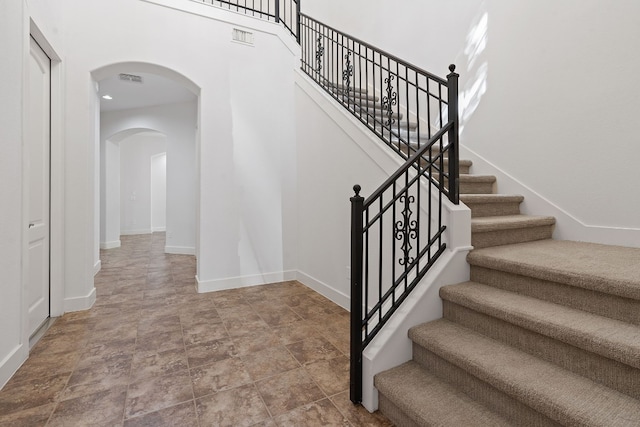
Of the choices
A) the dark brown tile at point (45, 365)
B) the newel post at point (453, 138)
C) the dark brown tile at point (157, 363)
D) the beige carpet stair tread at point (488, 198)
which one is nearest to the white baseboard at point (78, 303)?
the dark brown tile at point (45, 365)

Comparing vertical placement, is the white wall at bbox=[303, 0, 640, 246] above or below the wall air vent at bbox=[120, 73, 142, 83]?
below

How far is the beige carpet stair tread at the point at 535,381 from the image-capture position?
107 cm

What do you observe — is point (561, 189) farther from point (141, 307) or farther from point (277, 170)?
point (141, 307)

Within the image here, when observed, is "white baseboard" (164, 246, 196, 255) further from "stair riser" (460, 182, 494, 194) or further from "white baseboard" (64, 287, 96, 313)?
"stair riser" (460, 182, 494, 194)

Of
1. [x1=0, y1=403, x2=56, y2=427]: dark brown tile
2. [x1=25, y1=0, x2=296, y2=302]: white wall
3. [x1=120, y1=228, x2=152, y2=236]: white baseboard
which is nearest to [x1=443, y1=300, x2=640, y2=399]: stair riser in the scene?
[x1=0, y1=403, x2=56, y2=427]: dark brown tile

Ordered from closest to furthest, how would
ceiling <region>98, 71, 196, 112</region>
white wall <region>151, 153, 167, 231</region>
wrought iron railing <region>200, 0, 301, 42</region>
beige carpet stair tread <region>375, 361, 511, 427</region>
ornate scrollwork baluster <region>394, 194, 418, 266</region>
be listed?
beige carpet stair tread <region>375, 361, 511, 427</region> < ornate scrollwork baluster <region>394, 194, 418, 266</region> < wrought iron railing <region>200, 0, 301, 42</region> < ceiling <region>98, 71, 196, 112</region> < white wall <region>151, 153, 167, 231</region>

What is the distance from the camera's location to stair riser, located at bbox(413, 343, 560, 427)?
4.04 ft

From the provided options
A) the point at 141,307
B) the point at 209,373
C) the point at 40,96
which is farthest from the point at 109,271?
the point at 209,373

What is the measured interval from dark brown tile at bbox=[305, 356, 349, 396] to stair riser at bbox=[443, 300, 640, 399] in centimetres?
81

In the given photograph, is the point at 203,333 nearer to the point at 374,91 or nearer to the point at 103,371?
the point at 103,371

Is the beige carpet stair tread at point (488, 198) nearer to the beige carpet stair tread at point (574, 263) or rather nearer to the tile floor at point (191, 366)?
the beige carpet stair tread at point (574, 263)

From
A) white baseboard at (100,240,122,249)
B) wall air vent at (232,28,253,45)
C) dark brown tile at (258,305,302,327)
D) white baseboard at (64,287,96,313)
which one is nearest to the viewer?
dark brown tile at (258,305,302,327)

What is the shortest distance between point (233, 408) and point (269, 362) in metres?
0.49

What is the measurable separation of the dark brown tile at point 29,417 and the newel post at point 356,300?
1.65 m
